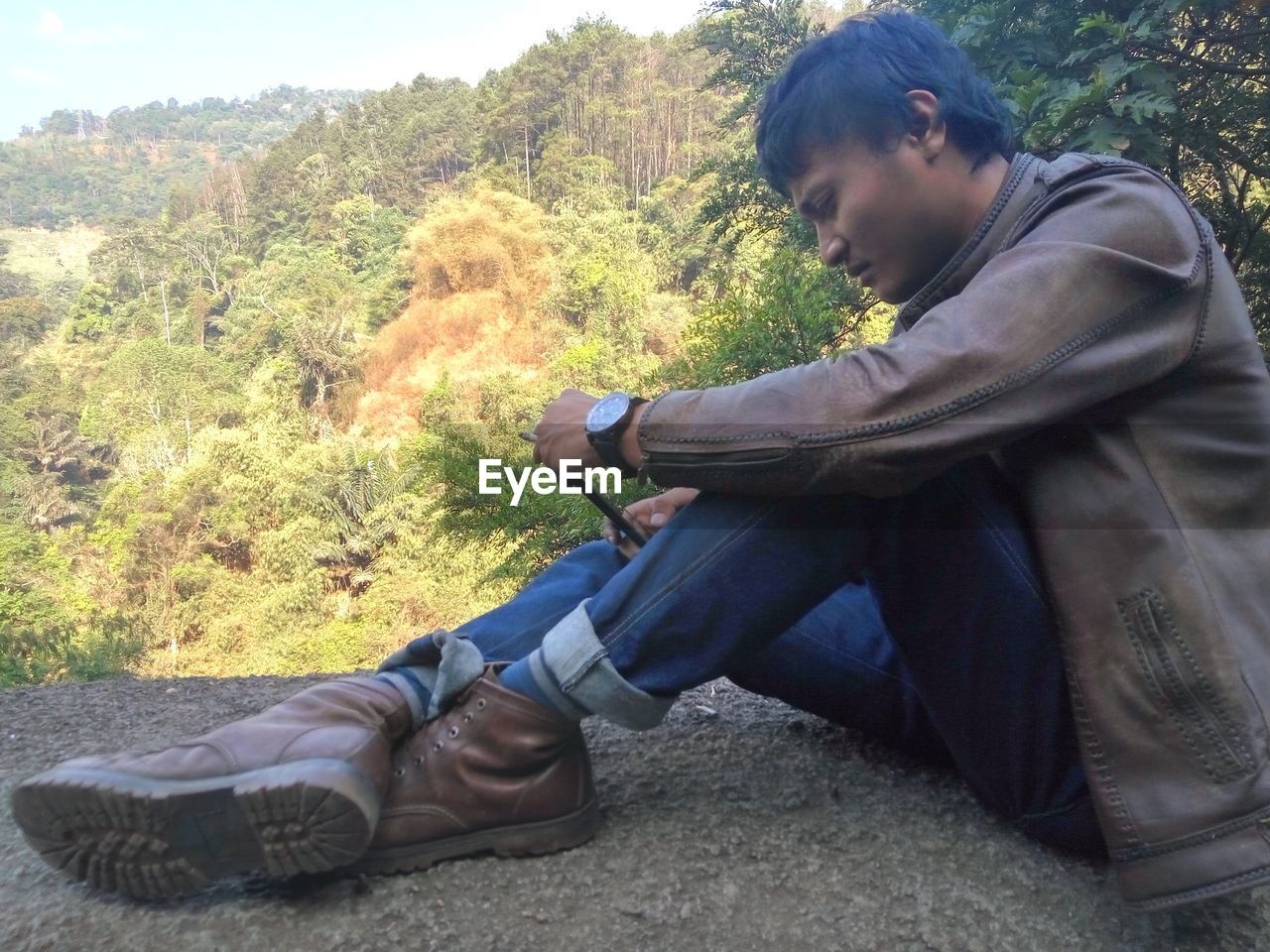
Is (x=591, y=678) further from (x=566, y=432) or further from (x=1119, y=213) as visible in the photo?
(x=1119, y=213)

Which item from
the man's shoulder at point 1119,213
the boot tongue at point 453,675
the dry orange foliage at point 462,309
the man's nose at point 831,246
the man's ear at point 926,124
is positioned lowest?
the dry orange foliage at point 462,309

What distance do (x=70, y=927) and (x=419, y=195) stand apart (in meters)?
33.2

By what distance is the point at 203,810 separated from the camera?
3.15 feet

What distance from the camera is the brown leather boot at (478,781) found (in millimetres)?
1062

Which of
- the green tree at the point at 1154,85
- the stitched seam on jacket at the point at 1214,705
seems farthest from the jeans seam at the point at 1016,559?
the green tree at the point at 1154,85

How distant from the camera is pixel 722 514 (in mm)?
1010

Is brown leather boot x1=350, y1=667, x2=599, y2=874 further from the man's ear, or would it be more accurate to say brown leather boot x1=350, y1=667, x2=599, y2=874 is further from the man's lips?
the man's ear

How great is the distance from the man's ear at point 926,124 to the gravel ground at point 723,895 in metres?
0.84

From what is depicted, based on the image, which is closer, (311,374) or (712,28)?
(712,28)

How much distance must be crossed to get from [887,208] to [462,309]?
21984 mm

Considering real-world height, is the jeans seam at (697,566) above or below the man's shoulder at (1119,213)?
below

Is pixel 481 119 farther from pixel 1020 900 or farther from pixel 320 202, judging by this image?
pixel 1020 900

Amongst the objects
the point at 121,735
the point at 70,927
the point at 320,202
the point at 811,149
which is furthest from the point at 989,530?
the point at 320,202

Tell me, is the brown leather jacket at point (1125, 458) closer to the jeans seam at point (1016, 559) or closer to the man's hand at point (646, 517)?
the jeans seam at point (1016, 559)
